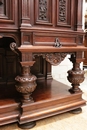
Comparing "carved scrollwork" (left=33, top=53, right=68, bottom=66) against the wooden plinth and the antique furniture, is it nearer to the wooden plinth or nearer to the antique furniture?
the antique furniture

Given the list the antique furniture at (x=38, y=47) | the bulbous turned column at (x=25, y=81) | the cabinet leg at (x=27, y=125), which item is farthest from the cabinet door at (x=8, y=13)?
the cabinet leg at (x=27, y=125)

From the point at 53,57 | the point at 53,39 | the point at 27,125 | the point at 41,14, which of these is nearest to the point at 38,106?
the point at 27,125

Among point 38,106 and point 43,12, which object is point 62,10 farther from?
point 38,106

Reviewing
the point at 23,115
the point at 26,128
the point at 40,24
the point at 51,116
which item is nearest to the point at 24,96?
the point at 23,115

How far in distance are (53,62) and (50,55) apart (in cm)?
7

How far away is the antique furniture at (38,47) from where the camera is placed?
0.99 metres

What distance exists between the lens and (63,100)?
47.9 inches

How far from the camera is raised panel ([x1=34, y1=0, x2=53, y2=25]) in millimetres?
1051

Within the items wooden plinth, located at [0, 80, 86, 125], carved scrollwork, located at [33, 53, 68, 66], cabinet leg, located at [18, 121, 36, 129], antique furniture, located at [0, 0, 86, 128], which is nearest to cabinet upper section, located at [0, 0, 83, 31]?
antique furniture, located at [0, 0, 86, 128]

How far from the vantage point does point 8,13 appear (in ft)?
3.21

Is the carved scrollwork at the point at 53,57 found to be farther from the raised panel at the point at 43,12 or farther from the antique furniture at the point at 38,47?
the raised panel at the point at 43,12

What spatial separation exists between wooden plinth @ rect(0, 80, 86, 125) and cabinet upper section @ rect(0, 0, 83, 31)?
1.89 feet

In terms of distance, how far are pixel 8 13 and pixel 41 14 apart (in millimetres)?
253

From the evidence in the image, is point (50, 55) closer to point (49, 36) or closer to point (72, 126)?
point (49, 36)
